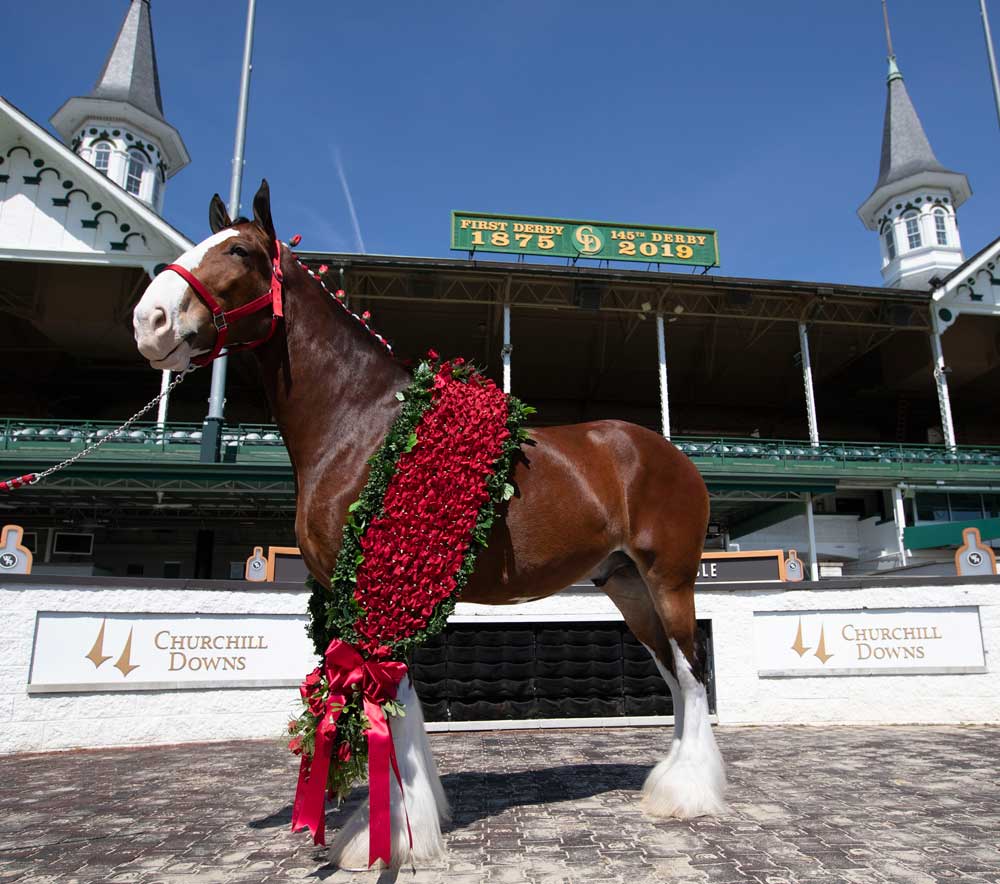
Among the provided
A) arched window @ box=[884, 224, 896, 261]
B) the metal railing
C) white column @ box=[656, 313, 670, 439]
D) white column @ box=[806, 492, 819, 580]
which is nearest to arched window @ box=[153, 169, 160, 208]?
white column @ box=[656, 313, 670, 439]

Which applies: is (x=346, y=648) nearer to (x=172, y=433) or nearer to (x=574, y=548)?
(x=574, y=548)

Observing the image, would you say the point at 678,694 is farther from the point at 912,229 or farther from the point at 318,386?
the point at 912,229

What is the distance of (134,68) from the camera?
29.8m

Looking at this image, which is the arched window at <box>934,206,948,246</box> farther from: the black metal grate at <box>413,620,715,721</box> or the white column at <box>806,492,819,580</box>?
the black metal grate at <box>413,620,715,721</box>

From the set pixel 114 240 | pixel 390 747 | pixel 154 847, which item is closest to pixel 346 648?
pixel 390 747

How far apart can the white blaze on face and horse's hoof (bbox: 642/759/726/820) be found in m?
3.72

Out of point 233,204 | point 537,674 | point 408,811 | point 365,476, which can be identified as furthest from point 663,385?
point 408,811

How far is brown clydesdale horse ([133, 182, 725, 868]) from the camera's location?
11.5 ft

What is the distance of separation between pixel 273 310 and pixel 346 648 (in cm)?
189

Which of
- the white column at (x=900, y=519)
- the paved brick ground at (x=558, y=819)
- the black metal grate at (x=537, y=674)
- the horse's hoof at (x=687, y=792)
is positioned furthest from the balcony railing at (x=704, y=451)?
the horse's hoof at (x=687, y=792)

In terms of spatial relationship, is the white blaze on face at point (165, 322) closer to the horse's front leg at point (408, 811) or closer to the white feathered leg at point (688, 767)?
the horse's front leg at point (408, 811)

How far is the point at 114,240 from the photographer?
20.5 metres

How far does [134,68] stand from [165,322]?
3399cm

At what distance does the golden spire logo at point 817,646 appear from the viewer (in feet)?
26.4
